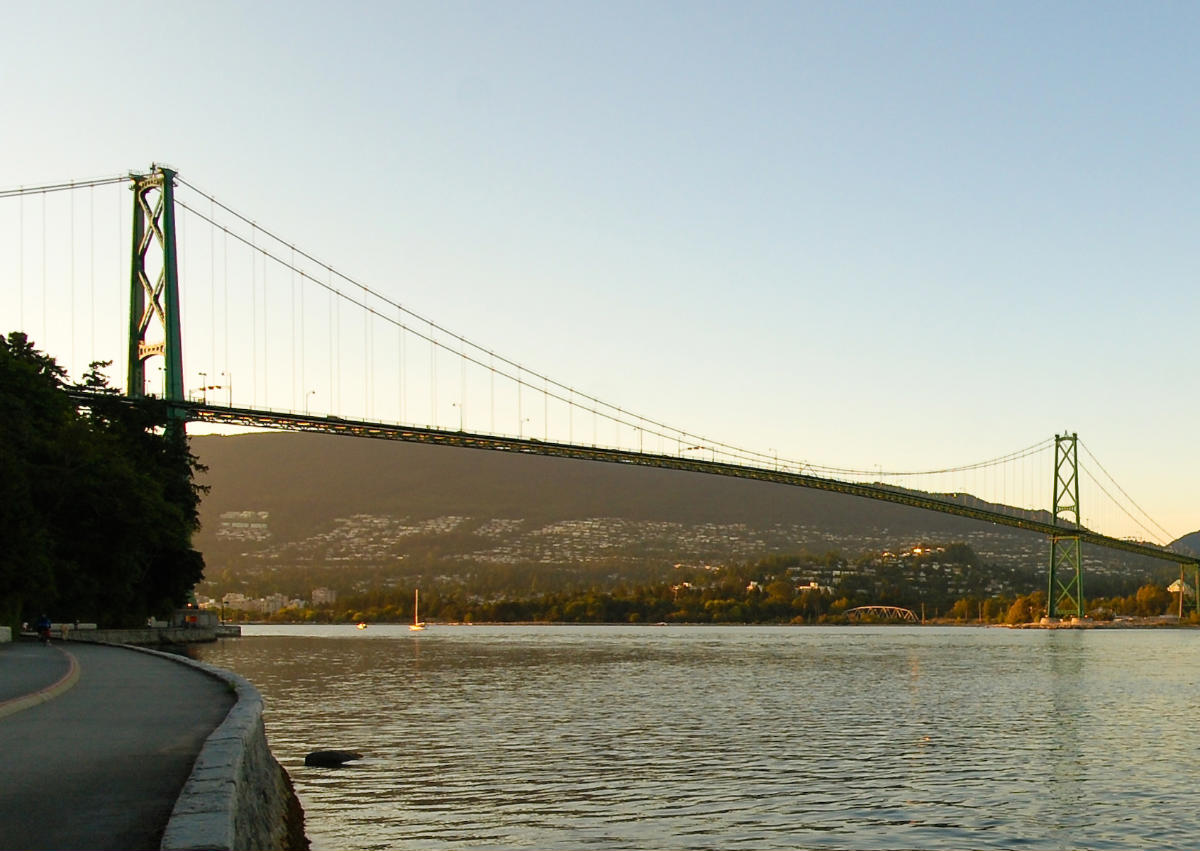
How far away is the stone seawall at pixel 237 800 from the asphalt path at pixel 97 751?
25cm

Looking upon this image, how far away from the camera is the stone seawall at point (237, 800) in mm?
7698

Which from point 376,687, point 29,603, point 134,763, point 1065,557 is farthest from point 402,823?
point 1065,557

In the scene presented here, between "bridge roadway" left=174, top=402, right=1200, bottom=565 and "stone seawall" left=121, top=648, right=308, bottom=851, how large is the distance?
52.5 m

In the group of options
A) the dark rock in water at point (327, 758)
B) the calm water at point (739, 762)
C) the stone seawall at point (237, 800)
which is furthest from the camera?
the dark rock in water at point (327, 758)

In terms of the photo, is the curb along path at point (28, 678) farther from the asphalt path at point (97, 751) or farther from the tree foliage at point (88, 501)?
the tree foliage at point (88, 501)

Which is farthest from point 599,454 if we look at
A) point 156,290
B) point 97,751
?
point 97,751

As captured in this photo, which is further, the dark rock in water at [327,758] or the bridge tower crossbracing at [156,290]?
the bridge tower crossbracing at [156,290]

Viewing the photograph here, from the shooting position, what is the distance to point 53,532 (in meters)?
49.8

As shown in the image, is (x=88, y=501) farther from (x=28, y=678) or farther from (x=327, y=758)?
(x=327, y=758)

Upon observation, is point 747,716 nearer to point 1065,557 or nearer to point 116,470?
point 116,470

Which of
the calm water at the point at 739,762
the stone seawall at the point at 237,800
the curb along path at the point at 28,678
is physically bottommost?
the calm water at the point at 739,762

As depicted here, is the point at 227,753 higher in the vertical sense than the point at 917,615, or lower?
higher

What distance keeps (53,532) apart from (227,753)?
42846mm

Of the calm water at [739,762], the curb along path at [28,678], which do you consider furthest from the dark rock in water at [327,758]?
the curb along path at [28,678]
